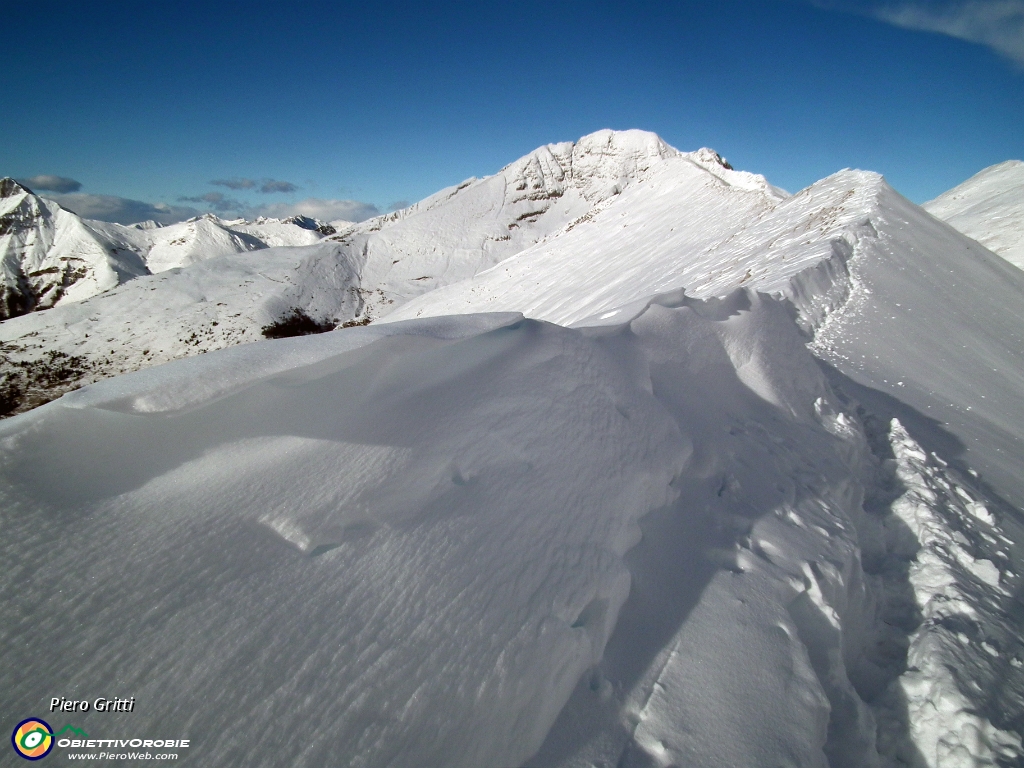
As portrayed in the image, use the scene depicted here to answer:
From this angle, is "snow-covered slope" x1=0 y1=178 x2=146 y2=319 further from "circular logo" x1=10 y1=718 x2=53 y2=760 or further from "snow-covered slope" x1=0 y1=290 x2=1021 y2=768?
"circular logo" x1=10 y1=718 x2=53 y2=760

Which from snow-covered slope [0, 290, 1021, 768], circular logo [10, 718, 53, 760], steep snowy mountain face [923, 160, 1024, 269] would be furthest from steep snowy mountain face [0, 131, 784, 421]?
circular logo [10, 718, 53, 760]

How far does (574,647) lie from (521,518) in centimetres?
53

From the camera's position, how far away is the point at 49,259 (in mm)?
46438

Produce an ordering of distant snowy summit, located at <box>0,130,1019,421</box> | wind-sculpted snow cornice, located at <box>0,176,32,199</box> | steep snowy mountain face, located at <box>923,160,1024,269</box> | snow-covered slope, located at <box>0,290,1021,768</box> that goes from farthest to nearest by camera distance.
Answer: wind-sculpted snow cornice, located at <box>0,176,32,199</box>
steep snowy mountain face, located at <box>923,160,1024,269</box>
distant snowy summit, located at <box>0,130,1019,421</box>
snow-covered slope, located at <box>0,290,1021,768</box>

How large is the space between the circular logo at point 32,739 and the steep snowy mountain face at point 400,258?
1303 centimetres

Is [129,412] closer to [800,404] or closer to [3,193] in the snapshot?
[800,404]

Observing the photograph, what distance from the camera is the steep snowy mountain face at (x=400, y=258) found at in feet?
54.2

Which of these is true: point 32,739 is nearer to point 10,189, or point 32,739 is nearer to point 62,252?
point 62,252

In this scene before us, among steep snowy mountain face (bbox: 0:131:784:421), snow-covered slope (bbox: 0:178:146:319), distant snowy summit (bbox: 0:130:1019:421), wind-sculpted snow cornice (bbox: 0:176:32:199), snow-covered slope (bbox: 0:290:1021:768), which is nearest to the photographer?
snow-covered slope (bbox: 0:290:1021:768)

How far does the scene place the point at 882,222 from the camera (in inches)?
390

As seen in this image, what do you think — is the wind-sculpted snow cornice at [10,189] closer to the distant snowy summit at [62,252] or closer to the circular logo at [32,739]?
the distant snowy summit at [62,252]

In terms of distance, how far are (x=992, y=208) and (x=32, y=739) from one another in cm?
3120

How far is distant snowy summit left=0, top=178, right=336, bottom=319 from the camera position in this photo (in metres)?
41.8

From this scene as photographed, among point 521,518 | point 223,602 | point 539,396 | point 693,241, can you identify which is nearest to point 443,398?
point 539,396
